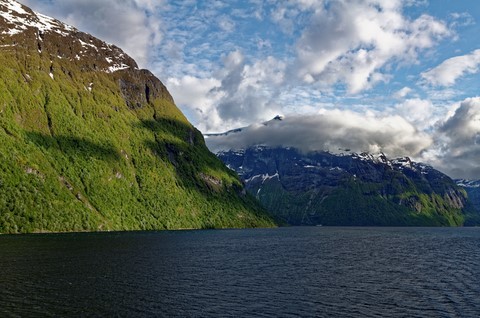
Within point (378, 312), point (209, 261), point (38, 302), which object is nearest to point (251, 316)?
point (378, 312)

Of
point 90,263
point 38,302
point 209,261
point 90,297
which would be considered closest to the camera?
point 38,302

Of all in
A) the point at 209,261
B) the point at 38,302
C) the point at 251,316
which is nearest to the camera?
the point at 251,316

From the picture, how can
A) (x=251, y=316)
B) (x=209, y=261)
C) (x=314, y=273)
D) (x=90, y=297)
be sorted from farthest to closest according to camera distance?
(x=209, y=261) → (x=314, y=273) → (x=90, y=297) → (x=251, y=316)

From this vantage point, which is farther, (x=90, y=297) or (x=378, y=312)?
(x=90, y=297)

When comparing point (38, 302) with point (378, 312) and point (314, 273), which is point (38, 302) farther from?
point (314, 273)

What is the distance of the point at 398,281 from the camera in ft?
327

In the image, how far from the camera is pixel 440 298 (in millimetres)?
80938

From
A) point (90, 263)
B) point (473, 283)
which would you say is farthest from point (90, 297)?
point (473, 283)

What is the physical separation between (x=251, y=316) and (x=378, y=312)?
21781 millimetres

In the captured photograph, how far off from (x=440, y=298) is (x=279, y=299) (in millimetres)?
32155

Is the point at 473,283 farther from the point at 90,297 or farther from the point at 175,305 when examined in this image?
the point at 90,297

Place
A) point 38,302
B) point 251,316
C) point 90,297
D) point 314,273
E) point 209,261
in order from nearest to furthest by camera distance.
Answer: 1. point 251,316
2. point 38,302
3. point 90,297
4. point 314,273
5. point 209,261

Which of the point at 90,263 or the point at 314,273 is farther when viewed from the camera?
the point at 90,263

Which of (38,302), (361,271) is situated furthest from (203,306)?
(361,271)
